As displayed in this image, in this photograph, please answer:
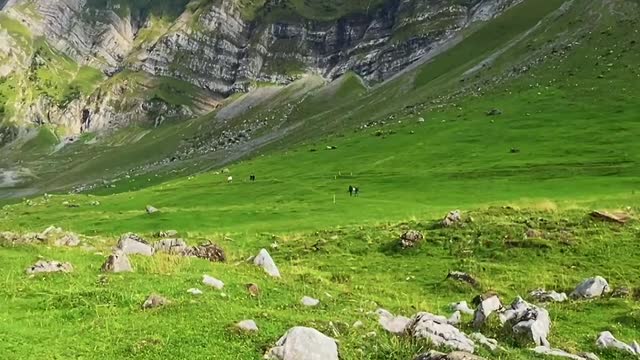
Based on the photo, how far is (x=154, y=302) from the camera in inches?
805

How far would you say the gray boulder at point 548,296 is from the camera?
27.2 metres

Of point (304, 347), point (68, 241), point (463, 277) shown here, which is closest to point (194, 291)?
point (304, 347)

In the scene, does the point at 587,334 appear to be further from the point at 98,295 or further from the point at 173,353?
the point at 98,295

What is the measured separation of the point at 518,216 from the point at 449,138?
73519 millimetres

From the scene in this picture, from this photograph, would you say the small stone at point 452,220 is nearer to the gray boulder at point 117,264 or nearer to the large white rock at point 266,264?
the large white rock at point 266,264

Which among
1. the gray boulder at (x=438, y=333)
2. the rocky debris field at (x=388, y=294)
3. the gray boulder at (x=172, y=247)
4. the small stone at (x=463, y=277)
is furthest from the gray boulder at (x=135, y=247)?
the gray boulder at (x=438, y=333)

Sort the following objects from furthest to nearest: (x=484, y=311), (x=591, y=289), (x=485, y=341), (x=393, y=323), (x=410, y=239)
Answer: (x=410, y=239)
(x=591, y=289)
(x=484, y=311)
(x=393, y=323)
(x=485, y=341)

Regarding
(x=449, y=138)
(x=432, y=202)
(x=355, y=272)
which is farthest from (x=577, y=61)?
(x=355, y=272)

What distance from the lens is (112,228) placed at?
219 ft

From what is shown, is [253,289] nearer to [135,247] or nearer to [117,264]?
[117,264]

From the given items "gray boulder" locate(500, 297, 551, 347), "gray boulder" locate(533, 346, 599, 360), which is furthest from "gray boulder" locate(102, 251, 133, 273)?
"gray boulder" locate(533, 346, 599, 360)

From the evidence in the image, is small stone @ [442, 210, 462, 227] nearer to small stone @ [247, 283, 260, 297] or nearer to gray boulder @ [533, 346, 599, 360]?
small stone @ [247, 283, 260, 297]

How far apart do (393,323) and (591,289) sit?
1228 centimetres

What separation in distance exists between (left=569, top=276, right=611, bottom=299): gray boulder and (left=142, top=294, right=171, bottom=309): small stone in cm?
1801
